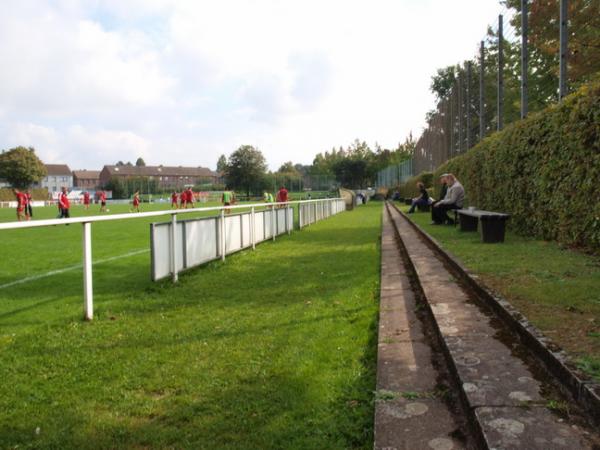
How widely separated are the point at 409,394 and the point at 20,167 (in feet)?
319

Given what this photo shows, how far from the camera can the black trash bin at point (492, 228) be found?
333 inches

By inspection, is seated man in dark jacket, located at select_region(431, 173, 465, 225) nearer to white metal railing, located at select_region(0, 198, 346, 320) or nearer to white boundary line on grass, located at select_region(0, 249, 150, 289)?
white metal railing, located at select_region(0, 198, 346, 320)

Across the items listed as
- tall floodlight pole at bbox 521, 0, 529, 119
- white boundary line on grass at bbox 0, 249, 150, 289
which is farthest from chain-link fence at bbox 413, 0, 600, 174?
white boundary line on grass at bbox 0, 249, 150, 289

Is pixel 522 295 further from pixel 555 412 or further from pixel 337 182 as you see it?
pixel 337 182

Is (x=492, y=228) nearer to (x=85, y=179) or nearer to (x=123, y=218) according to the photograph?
(x=123, y=218)

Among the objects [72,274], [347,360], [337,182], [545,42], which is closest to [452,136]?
[545,42]

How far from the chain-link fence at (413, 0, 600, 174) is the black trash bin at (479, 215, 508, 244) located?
104 inches

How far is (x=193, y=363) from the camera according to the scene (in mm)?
3473

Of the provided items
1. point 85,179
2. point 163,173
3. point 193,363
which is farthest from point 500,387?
point 85,179

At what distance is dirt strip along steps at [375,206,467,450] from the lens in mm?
2223

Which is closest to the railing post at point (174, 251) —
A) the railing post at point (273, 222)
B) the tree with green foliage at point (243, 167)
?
the railing post at point (273, 222)

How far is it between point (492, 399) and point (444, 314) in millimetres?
1651

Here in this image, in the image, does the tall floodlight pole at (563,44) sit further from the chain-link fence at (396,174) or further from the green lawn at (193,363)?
the chain-link fence at (396,174)

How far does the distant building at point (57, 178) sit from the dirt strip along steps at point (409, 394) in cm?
15115
